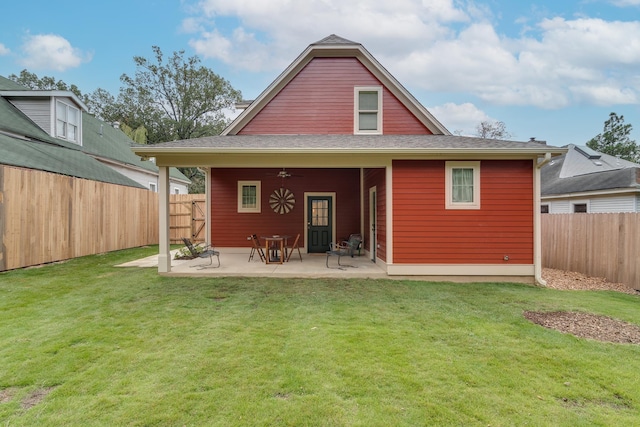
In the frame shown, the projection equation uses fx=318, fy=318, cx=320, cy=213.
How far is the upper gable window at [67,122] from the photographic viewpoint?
40.8ft

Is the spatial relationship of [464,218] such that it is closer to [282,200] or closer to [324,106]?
[324,106]

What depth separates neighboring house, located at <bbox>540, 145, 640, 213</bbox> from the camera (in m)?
11.4

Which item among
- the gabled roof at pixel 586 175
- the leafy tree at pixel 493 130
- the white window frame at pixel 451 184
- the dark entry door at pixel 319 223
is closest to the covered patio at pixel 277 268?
Answer: the dark entry door at pixel 319 223

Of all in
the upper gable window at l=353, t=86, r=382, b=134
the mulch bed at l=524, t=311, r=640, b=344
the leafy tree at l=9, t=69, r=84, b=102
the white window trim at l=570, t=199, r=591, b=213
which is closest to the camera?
the mulch bed at l=524, t=311, r=640, b=344

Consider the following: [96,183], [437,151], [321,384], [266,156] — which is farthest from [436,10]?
[321,384]

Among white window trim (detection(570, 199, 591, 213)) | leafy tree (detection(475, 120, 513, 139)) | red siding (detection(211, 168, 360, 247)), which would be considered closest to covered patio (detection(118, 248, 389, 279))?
red siding (detection(211, 168, 360, 247))

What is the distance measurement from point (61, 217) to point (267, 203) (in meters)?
5.55

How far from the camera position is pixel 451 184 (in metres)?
6.86

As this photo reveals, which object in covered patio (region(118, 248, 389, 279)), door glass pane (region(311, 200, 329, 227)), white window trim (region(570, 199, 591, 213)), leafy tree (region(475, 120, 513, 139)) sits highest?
leafy tree (region(475, 120, 513, 139))

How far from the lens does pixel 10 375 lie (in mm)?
2814

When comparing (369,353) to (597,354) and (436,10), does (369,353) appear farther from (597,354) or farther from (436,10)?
(436,10)

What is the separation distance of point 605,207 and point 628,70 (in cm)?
2177

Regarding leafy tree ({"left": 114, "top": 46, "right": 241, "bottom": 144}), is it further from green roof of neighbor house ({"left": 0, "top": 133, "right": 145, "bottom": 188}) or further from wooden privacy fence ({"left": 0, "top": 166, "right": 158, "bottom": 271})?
wooden privacy fence ({"left": 0, "top": 166, "right": 158, "bottom": 271})

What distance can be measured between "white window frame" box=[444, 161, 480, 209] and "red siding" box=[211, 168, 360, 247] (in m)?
3.95
